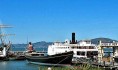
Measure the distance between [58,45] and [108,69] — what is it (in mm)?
33967

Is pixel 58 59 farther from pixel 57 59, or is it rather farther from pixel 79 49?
pixel 79 49

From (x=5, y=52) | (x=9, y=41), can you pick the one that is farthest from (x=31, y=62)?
(x=9, y=41)

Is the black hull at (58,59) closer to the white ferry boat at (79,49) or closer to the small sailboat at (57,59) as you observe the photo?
the small sailboat at (57,59)

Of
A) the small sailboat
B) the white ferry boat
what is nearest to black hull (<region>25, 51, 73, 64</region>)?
the small sailboat

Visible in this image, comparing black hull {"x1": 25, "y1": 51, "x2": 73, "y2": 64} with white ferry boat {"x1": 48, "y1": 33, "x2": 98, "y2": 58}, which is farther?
white ferry boat {"x1": 48, "y1": 33, "x2": 98, "y2": 58}

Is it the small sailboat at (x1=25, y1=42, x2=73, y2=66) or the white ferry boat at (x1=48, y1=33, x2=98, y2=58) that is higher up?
the white ferry boat at (x1=48, y1=33, x2=98, y2=58)

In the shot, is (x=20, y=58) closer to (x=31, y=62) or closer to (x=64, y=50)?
(x=31, y=62)

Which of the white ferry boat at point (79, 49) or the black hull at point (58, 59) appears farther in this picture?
the white ferry boat at point (79, 49)

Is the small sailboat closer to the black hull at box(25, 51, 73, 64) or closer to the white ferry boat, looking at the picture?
the black hull at box(25, 51, 73, 64)

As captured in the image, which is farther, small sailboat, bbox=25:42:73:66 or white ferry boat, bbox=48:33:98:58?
white ferry boat, bbox=48:33:98:58

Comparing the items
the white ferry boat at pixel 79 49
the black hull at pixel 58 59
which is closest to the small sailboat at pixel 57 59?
the black hull at pixel 58 59

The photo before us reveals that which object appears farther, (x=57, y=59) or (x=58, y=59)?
(x=57, y=59)

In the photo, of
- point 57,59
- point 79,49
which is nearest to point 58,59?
point 57,59

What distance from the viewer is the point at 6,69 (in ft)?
274
